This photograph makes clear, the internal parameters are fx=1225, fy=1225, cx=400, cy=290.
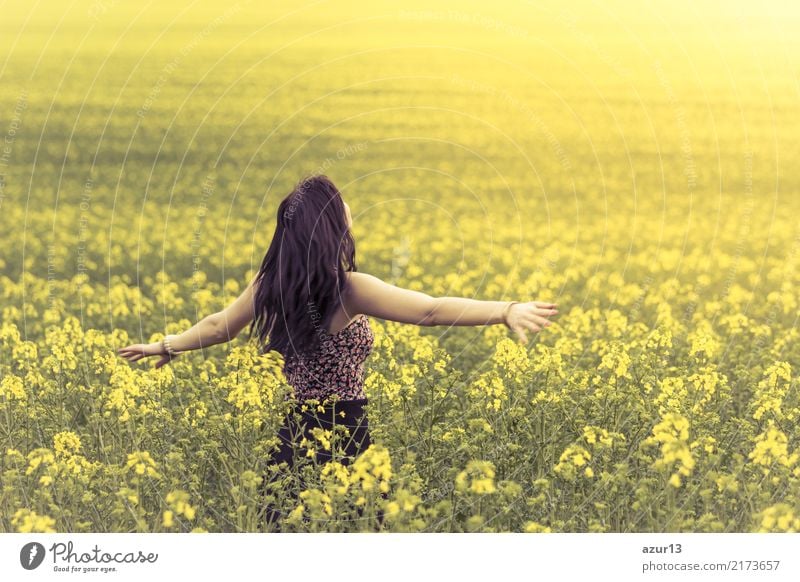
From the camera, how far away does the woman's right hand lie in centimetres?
462

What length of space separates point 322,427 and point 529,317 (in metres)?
1.04

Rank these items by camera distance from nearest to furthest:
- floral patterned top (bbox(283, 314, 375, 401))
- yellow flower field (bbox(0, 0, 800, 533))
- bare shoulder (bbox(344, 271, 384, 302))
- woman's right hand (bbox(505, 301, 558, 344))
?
woman's right hand (bbox(505, 301, 558, 344)), bare shoulder (bbox(344, 271, 384, 302)), floral patterned top (bbox(283, 314, 375, 401)), yellow flower field (bbox(0, 0, 800, 533))

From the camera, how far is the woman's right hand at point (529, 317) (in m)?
4.62

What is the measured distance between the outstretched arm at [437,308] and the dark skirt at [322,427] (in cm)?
42

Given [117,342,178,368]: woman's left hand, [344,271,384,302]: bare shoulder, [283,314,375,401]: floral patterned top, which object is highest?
[344,271,384,302]: bare shoulder

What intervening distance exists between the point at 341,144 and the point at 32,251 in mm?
2491

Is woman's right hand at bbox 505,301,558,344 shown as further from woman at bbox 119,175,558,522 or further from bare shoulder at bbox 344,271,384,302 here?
bare shoulder at bbox 344,271,384,302

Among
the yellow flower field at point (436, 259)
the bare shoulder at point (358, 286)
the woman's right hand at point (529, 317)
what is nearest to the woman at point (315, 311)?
the bare shoulder at point (358, 286)

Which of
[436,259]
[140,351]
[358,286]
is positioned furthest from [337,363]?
[436,259]

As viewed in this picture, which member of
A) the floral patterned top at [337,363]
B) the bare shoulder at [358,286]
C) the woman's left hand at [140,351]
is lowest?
the floral patterned top at [337,363]

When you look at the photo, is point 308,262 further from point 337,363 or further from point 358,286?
point 337,363

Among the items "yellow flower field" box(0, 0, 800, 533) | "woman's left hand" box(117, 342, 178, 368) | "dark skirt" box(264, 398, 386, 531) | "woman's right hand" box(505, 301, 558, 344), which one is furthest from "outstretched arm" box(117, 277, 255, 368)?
"woman's right hand" box(505, 301, 558, 344)

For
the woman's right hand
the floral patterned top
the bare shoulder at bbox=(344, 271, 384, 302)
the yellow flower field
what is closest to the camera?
the woman's right hand

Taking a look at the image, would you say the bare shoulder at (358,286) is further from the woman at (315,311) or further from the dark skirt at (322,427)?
the dark skirt at (322,427)
